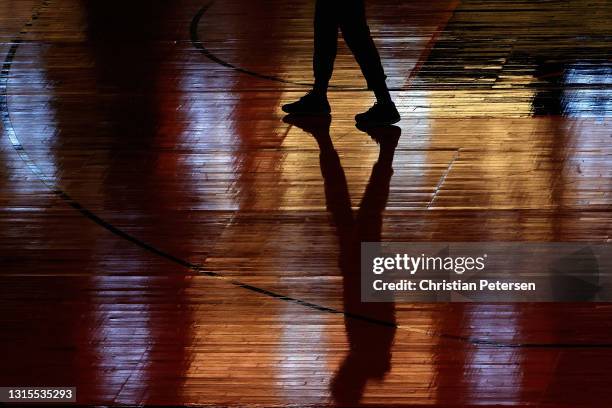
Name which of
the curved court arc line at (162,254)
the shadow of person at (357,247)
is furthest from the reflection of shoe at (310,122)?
the curved court arc line at (162,254)

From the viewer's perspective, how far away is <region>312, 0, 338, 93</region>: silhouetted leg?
17.1 feet

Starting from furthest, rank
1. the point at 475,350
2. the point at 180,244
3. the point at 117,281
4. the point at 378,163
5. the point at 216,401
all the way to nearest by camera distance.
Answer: the point at 378,163, the point at 180,244, the point at 117,281, the point at 475,350, the point at 216,401

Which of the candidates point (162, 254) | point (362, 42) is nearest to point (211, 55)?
point (362, 42)

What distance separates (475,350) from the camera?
3414 mm

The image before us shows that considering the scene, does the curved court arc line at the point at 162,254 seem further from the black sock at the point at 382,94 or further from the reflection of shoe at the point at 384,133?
the black sock at the point at 382,94

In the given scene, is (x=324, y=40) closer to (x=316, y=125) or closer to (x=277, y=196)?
(x=316, y=125)

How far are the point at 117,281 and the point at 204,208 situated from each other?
2.12ft

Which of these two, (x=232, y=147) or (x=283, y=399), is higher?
(x=283, y=399)

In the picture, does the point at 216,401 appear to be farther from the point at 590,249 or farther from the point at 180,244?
the point at 590,249

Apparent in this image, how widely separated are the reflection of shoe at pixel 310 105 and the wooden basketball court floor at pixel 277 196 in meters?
0.07

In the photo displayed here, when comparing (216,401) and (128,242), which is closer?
(216,401)

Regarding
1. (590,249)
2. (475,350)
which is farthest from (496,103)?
(475,350)

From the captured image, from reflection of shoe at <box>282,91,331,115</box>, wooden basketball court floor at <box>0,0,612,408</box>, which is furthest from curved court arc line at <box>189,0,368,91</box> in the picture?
reflection of shoe at <box>282,91,331,115</box>

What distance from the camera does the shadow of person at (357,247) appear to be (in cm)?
332
